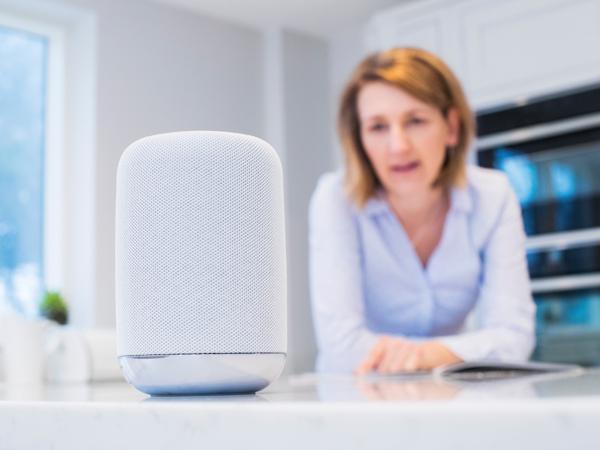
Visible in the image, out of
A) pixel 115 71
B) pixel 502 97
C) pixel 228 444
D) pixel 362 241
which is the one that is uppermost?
pixel 115 71

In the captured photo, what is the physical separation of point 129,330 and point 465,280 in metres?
1.21

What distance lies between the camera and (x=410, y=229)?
65.1 inches

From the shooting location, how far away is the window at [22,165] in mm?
3428

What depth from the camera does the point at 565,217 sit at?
2986 mm

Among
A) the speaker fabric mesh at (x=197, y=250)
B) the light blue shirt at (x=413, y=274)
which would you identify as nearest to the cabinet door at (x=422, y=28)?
the light blue shirt at (x=413, y=274)

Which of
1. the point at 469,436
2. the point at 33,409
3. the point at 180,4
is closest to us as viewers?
the point at 469,436

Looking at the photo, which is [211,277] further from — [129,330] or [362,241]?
[362,241]

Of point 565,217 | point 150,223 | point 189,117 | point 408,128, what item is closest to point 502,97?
point 565,217

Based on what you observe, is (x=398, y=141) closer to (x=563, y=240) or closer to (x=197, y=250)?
(x=197, y=250)

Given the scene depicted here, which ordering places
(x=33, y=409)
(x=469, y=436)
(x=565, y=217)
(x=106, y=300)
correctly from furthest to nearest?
(x=106, y=300) → (x=565, y=217) → (x=33, y=409) → (x=469, y=436)

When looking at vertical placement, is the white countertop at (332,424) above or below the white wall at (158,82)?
below

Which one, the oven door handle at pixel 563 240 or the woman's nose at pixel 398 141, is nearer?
the woman's nose at pixel 398 141

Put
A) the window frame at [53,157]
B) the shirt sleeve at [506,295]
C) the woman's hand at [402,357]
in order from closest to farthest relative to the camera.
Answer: the woman's hand at [402,357] < the shirt sleeve at [506,295] < the window frame at [53,157]

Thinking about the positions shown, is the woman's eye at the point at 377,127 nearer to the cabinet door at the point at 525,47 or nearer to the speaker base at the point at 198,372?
the speaker base at the point at 198,372
